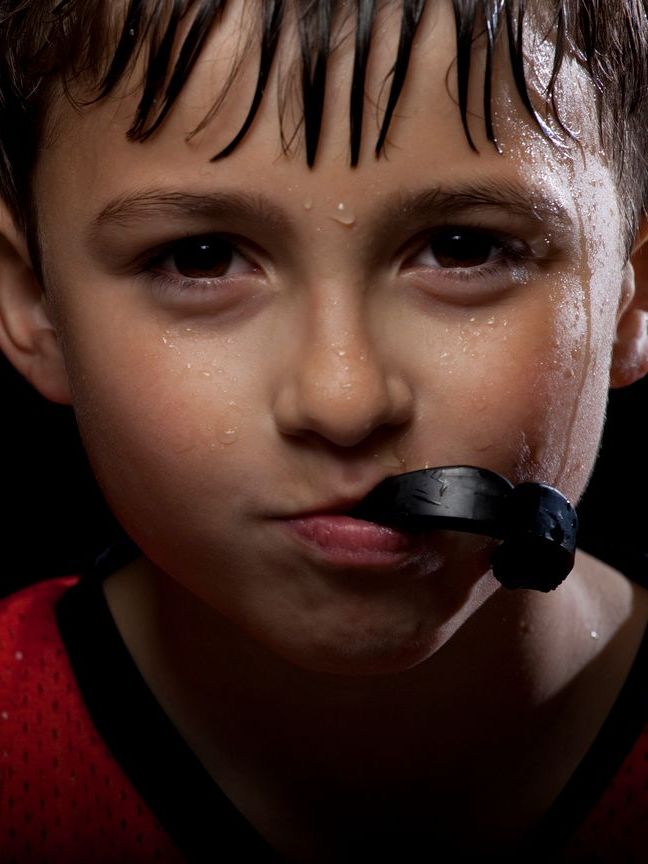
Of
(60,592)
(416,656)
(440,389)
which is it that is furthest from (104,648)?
(440,389)

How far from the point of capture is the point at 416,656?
3.62 feet

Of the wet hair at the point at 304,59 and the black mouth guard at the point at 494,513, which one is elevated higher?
the wet hair at the point at 304,59

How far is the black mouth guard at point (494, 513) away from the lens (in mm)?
991

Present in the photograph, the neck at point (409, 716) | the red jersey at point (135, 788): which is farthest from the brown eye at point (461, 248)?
the red jersey at point (135, 788)

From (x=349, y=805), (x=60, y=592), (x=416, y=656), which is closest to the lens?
(x=416, y=656)

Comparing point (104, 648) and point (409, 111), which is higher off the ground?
point (409, 111)

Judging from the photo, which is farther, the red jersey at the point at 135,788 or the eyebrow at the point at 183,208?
the red jersey at the point at 135,788

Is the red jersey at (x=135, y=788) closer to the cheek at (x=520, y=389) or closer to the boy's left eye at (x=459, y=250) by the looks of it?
the cheek at (x=520, y=389)

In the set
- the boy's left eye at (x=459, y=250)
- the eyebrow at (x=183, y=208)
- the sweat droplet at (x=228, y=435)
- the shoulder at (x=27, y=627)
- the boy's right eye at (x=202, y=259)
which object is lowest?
the shoulder at (x=27, y=627)

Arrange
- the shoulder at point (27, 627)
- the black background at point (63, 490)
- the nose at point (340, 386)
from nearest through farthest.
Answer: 1. the nose at point (340, 386)
2. the shoulder at point (27, 627)
3. the black background at point (63, 490)

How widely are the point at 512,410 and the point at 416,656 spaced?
0.72 feet

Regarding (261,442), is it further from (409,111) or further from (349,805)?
(349,805)

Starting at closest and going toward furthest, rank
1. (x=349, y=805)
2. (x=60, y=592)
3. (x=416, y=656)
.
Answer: (x=416, y=656), (x=349, y=805), (x=60, y=592)

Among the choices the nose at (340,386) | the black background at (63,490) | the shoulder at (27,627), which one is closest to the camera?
the nose at (340,386)
